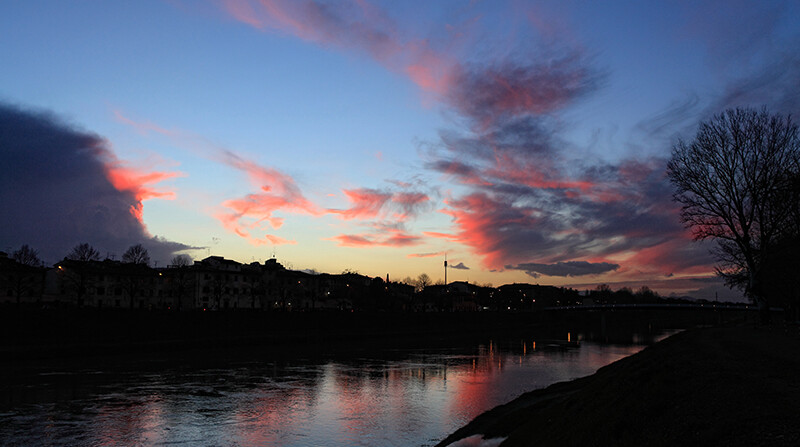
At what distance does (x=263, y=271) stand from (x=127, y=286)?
157ft

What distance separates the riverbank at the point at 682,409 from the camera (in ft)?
32.4

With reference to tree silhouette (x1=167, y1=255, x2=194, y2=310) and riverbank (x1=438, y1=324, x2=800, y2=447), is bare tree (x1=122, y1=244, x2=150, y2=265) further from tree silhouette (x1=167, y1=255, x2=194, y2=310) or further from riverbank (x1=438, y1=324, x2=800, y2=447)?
riverbank (x1=438, y1=324, x2=800, y2=447)

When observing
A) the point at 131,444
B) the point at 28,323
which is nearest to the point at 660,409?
the point at 131,444

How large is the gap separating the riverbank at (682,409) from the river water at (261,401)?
7.76 meters

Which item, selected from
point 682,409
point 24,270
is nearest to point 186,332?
point 24,270

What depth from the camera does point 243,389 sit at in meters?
36.2

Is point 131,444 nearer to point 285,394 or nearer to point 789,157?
point 285,394

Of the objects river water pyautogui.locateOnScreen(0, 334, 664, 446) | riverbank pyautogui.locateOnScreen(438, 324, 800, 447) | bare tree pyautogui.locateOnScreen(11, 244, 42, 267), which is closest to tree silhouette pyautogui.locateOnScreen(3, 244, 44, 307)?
bare tree pyautogui.locateOnScreen(11, 244, 42, 267)

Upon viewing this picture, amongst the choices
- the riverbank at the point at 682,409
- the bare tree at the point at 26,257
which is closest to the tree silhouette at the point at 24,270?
the bare tree at the point at 26,257

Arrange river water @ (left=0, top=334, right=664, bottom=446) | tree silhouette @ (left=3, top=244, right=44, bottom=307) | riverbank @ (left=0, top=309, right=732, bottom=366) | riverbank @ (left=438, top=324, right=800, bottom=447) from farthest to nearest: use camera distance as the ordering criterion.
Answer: tree silhouette @ (left=3, top=244, right=44, bottom=307) < riverbank @ (left=0, top=309, right=732, bottom=366) < river water @ (left=0, top=334, right=664, bottom=446) < riverbank @ (left=438, top=324, right=800, bottom=447)

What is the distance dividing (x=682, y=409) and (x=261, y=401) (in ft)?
84.1

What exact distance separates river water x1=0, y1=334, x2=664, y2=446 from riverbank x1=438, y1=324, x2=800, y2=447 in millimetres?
7762

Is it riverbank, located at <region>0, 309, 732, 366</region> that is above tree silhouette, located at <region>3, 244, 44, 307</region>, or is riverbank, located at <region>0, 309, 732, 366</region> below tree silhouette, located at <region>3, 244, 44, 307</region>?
below

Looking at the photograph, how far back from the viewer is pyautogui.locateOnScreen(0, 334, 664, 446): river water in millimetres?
23438
